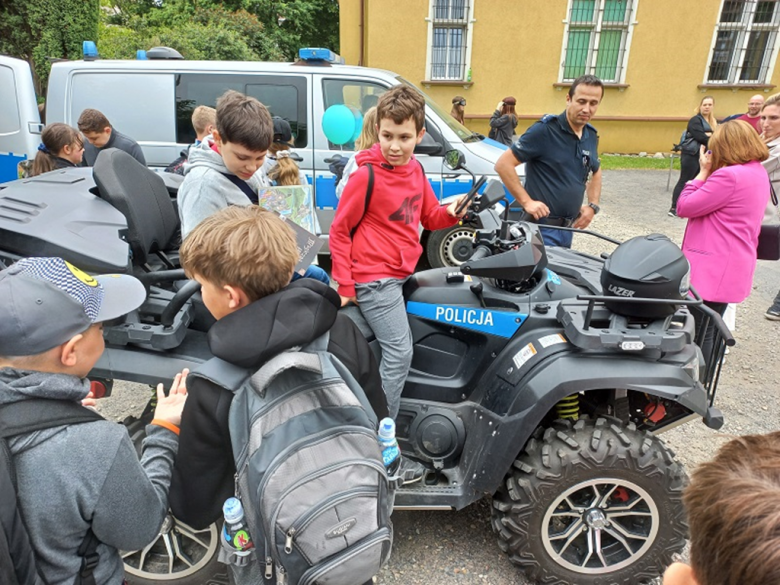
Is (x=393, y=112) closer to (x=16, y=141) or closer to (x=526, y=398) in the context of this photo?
(x=526, y=398)

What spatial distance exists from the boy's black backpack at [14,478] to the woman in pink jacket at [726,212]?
3.63m

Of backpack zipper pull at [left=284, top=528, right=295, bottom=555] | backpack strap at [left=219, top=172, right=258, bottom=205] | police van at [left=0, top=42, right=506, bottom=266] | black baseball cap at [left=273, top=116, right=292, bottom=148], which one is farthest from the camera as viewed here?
police van at [left=0, top=42, right=506, bottom=266]

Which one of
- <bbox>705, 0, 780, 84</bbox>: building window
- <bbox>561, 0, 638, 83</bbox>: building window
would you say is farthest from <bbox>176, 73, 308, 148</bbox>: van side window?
<bbox>705, 0, 780, 84</bbox>: building window

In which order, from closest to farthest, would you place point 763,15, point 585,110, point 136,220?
point 136,220, point 585,110, point 763,15

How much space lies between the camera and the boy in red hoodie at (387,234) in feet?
7.91

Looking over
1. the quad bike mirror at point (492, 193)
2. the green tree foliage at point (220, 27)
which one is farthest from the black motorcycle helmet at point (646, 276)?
the green tree foliage at point (220, 27)

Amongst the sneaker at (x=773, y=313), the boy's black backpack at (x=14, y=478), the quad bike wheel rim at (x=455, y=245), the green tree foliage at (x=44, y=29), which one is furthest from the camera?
the green tree foliage at (x=44, y=29)

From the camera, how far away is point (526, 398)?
214 centimetres

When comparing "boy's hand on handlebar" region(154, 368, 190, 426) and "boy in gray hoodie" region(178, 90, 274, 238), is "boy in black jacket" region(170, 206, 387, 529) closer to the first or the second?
"boy's hand on handlebar" region(154, 368, 190, 426)

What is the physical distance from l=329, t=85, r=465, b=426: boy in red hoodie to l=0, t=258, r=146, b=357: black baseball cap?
1227 millimetres

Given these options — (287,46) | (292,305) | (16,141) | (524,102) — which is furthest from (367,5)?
(292,305)

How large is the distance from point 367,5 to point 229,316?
50.9ft

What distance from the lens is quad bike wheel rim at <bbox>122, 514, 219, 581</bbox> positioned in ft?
7.09

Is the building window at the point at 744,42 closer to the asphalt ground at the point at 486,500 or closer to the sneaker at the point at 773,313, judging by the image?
the asphalt ground at the point at 486,500
